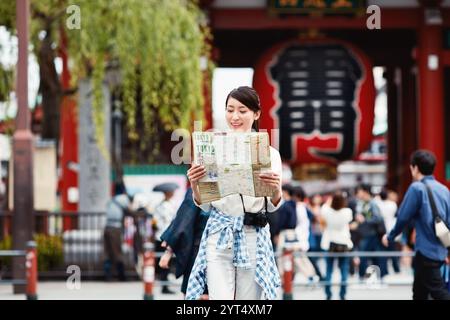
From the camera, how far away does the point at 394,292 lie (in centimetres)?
1434

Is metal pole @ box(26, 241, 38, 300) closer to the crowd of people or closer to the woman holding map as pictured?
the crowd of people

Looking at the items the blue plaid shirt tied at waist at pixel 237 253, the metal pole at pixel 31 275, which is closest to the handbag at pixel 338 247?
the metal pole at pixel 31 275

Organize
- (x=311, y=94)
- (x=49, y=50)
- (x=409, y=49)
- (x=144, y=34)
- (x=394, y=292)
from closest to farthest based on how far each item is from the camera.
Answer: (x=394, y=292) → (x=144, y=34) → (x=49, y=50) → (x=311, y=94) → (x=409, y=49)

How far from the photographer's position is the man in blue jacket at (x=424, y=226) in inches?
324

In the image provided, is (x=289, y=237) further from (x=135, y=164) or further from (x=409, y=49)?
(x=409, y=49)

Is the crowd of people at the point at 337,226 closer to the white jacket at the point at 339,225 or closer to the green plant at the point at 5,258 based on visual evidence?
the white jacket at the point at 339,225

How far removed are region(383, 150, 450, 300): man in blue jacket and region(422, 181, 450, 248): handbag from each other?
1.0 inches

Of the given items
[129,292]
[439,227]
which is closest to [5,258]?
[129,292]

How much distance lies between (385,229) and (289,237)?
2205 millimetres

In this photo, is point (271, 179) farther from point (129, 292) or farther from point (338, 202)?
point (129, 292)

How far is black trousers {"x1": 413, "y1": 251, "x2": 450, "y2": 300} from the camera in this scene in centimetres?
819

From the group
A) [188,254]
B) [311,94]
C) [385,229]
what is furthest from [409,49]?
[188,254]
